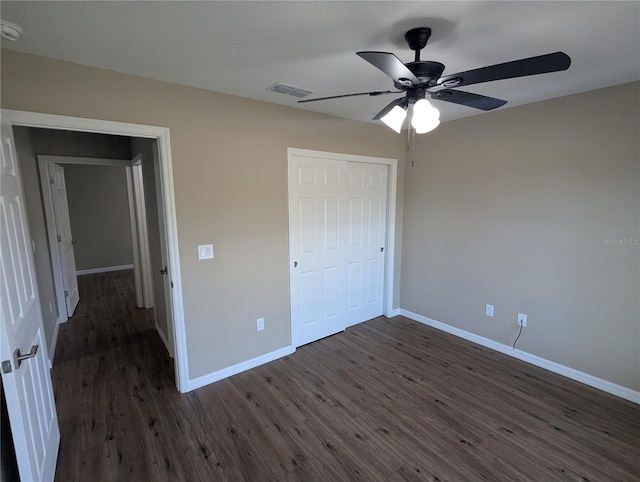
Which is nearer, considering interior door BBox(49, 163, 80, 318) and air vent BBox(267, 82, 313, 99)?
air vent BBox(267, 82, 313, 99)

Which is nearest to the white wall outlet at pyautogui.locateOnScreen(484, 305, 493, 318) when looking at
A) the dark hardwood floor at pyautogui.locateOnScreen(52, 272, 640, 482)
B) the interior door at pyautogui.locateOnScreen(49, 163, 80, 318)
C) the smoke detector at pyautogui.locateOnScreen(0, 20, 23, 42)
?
the dark hardwood floor at pyautogui.locateOnScreen(52, 272, 640, 482)

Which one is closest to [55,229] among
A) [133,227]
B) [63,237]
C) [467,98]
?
[63,237]

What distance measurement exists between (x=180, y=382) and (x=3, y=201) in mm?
1812

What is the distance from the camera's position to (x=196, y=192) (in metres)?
2.46

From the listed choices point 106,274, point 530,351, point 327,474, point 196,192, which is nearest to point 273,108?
point 196,192

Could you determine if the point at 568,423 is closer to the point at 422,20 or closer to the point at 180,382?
the point at 422,20

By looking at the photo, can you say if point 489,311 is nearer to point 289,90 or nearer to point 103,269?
point 289,90

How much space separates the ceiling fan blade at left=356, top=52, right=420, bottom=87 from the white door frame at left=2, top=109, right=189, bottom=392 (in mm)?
1699

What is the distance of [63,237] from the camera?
13.7ft

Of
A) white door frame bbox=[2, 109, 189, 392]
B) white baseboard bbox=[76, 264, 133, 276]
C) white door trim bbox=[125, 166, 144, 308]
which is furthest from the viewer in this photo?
white baseboard bbox=[76, 264, 133, 276]

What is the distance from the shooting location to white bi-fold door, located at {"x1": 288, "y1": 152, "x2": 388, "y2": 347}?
3186mm

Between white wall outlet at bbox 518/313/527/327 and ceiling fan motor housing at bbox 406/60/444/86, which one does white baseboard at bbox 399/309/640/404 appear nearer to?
white wall outlet at bbox 518/313/527/327

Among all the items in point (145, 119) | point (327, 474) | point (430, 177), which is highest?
point (145, 119)

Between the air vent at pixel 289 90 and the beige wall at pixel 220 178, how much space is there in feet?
1.05
